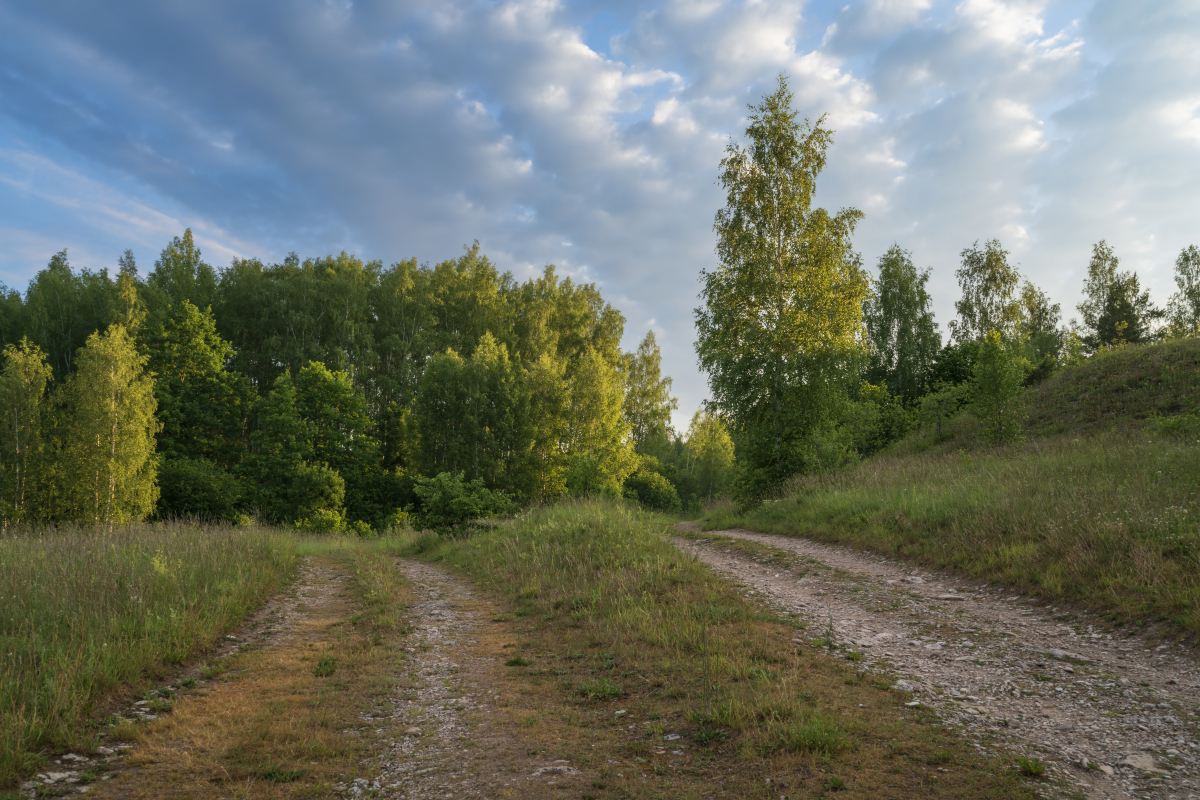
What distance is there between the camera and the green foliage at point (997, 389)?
19.6 metres

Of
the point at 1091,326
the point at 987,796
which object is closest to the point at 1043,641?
the point at 987,796

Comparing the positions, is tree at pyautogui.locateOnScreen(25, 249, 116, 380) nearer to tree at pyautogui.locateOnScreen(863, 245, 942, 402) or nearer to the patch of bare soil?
the patch of bare soil

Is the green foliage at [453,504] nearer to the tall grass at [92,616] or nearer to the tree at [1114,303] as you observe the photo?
the tall grass at [92,616]

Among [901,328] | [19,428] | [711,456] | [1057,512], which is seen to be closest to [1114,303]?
[901,328]

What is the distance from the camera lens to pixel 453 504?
63.1 feet

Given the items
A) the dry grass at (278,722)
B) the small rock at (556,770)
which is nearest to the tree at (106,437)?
the dry grass at (278,722)

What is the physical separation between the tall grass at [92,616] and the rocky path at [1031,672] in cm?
728

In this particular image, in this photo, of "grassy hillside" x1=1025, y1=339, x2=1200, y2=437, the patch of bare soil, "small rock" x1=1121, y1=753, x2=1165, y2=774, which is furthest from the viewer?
"grassy hillside" x1=1025, y1=339, x2=1200, y2=437

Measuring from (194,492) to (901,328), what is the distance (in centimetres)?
4783

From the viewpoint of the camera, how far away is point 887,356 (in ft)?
130

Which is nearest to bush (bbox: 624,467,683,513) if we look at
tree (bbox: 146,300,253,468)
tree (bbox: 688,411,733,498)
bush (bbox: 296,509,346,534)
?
tree (bbox: 688,411,733,498)

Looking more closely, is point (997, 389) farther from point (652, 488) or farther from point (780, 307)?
point (652, 488)

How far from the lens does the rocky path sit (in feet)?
12.3

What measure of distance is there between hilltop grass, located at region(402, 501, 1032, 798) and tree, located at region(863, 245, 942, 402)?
35.6 meters
